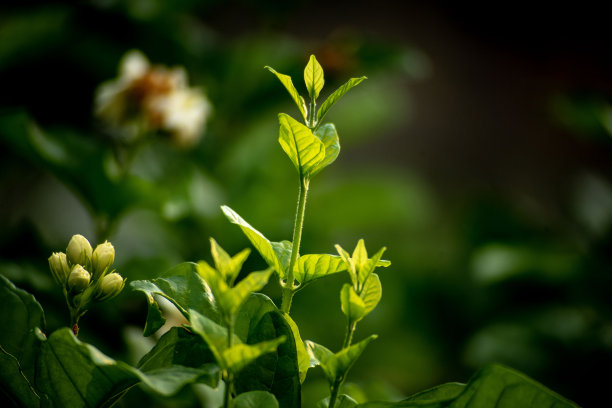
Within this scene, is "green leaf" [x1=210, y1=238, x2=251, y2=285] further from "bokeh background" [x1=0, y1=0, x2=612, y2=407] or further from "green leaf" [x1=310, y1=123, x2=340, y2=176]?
"bokeh background" [x1=0, y1=0, x2=612, y2=407]

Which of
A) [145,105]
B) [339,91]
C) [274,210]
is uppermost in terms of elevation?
[339,91]

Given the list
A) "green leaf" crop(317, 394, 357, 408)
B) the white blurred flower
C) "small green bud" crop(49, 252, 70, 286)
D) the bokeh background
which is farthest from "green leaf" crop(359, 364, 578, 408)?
the white blurred flower

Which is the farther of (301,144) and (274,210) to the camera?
(274,210)

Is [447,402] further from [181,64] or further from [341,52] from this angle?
[181,64]

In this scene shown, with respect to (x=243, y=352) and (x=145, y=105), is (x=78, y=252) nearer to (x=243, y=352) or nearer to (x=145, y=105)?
(x=243, y=352)

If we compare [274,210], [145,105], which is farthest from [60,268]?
[274,210]

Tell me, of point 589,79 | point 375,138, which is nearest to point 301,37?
point 375,138
